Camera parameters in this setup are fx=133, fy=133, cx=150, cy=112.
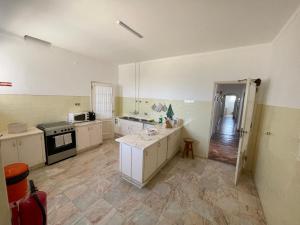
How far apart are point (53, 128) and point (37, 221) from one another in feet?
8.45

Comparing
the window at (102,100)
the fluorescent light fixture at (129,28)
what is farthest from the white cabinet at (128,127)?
the fluorescent light fixture at (129,28)

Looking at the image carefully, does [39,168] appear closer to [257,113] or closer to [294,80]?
[294,80]

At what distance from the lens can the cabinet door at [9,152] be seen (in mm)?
2549

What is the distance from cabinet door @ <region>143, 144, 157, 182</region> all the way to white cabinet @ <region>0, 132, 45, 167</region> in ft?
7.98

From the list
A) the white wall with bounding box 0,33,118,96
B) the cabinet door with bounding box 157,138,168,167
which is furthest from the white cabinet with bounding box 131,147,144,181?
the white wall with bounding box 0,33,118,96

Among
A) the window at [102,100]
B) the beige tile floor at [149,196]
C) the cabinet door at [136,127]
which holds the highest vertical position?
the window at [102,100]

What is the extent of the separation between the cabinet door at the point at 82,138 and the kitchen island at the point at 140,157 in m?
1.73

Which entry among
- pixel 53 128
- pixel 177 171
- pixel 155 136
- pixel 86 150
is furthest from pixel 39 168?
pixel 177 171

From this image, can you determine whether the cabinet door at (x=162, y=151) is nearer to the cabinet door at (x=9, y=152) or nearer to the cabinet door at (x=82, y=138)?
the cabinet door at (x=82, y=138)

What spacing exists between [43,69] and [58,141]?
188 centimetres

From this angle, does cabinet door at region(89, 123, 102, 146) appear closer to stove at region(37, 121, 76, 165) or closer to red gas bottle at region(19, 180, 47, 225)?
stove at region(37, 121, 76, 165)

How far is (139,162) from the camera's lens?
244 centimetres

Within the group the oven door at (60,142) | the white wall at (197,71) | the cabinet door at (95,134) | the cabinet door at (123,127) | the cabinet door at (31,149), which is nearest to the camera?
the cabinet door at (31,149)

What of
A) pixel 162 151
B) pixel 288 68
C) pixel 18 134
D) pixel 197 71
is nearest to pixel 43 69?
pixel 18 134
